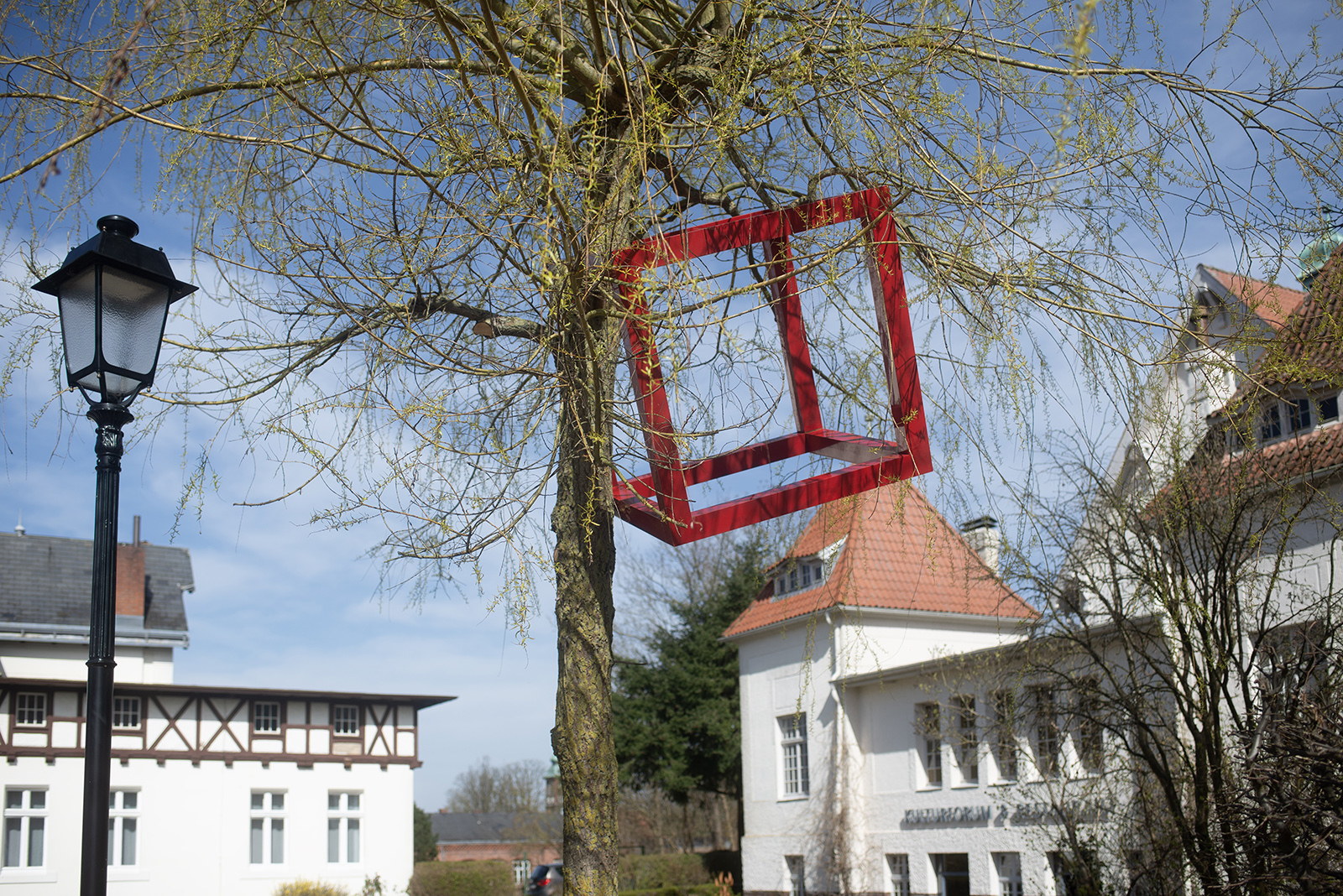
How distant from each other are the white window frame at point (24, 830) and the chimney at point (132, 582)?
5.97 m

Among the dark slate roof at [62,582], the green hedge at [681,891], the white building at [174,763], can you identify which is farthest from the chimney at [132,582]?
the green hedge at [681,891]

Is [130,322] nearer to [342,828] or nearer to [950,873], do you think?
[950,873]

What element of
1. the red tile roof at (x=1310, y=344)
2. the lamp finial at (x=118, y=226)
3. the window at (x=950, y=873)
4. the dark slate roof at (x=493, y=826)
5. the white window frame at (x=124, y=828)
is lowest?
the dark slate roof at (x=493, y=826)

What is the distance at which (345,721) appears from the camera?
2783cm

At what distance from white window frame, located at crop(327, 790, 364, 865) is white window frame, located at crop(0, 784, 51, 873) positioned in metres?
6.15

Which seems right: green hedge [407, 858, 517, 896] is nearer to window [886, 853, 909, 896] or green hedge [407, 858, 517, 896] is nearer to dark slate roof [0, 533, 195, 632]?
dark slate roof [0, 533, 195, 632]

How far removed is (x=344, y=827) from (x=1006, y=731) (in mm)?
19549

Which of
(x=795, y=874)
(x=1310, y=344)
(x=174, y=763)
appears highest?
(x=1310, y=344)

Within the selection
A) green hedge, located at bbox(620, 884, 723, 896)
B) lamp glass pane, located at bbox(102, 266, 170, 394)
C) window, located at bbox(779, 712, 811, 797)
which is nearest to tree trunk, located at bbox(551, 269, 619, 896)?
lamp glass pane, located at bbox(102, 266, 170, 394)

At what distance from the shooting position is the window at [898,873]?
1928 cm

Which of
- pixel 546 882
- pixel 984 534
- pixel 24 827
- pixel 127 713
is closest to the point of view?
pixel 984 534

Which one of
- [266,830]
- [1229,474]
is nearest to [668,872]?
[266,830]

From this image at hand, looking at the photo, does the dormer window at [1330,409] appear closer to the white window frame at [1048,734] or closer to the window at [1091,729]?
the window at [1091,729]

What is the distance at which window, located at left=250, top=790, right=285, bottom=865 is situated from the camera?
25.6 meters
